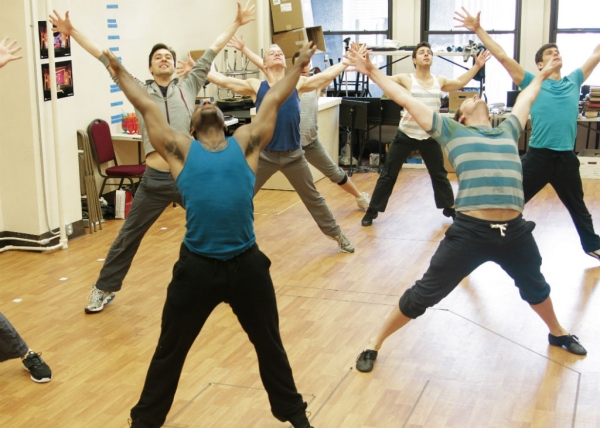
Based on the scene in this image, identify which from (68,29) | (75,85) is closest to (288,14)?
(75,85)

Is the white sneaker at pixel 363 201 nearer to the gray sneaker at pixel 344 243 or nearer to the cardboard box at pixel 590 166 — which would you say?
the gray sneaker at pixel 344 243

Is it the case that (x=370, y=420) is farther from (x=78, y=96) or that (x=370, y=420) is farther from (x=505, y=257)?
(x=78, y=96)

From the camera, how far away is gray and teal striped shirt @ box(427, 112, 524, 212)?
14.0 feet

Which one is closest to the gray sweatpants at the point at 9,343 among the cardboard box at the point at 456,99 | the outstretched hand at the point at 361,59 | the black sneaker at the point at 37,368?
the black sneaker at the point at 37,368

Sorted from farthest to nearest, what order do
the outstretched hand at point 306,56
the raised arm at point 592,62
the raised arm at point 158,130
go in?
1. the raised arm at point 592,62
2. the outstretched hand at point 306,56
3. the raised arm at point 158,130

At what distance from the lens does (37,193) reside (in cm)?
730

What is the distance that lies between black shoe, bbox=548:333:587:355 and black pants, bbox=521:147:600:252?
5.41 feet

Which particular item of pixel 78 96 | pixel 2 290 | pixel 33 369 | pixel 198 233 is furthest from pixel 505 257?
pixel 78 96

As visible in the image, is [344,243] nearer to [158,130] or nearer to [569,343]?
[569,343]

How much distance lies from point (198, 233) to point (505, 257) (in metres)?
1.74

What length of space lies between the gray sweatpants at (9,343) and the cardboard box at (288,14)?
796 cm

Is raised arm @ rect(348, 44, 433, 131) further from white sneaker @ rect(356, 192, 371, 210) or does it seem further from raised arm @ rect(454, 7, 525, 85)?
white sneaker @ rect(356, 192, 371, 210)

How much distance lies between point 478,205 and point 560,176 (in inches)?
92.9

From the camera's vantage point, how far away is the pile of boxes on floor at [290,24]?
458 inches
